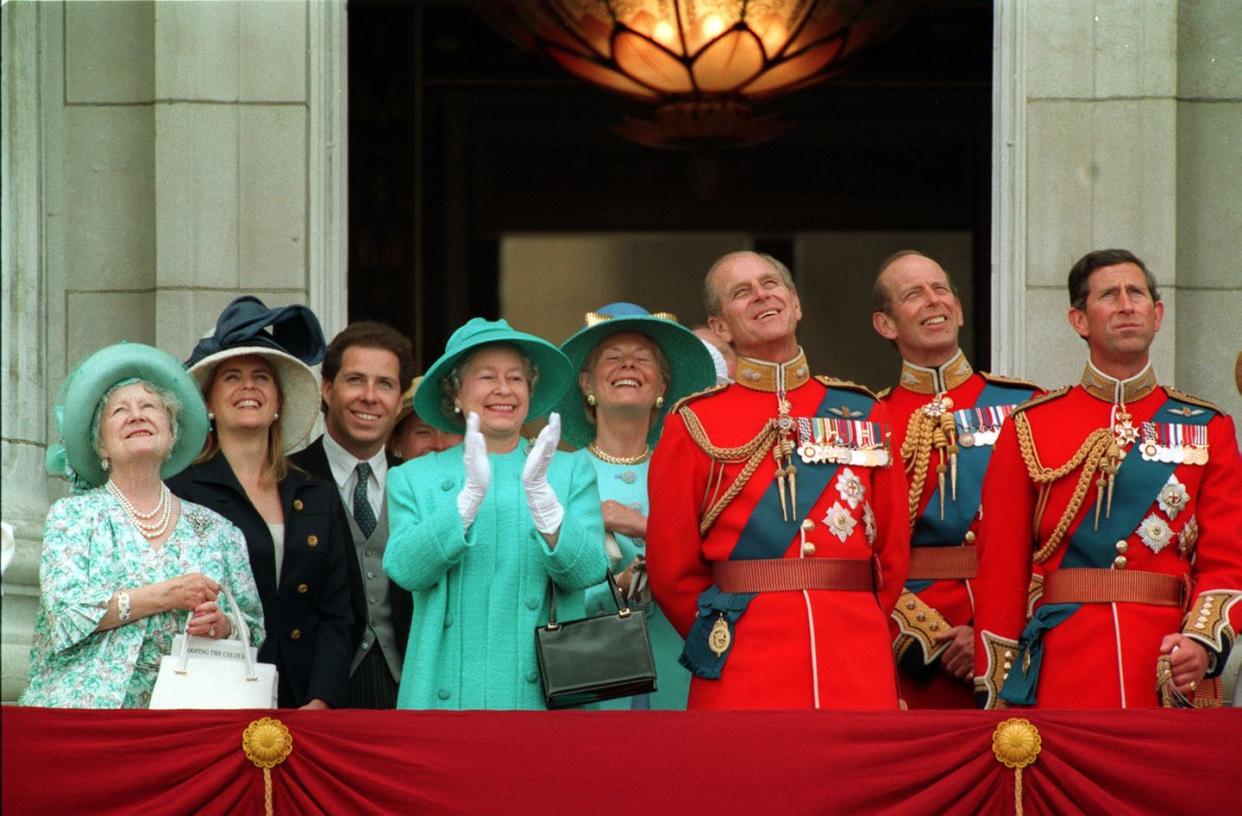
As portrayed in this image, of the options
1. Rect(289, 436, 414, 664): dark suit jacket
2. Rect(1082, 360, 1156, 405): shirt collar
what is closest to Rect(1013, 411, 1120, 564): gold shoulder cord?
Rect(1082, 360, 1156, 405): shirt collar

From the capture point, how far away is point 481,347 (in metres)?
5.60

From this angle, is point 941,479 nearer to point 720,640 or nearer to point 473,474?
point 720,640

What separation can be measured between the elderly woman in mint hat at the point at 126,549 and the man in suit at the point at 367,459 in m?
0.46

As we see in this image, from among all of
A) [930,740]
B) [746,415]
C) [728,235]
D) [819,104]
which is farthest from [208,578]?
[728,235]

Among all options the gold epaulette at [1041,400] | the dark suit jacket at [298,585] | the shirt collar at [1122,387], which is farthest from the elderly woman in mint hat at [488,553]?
the shirt collar at [1122,387]

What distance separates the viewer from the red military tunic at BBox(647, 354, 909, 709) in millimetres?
5199

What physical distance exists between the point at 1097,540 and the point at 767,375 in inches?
34.4

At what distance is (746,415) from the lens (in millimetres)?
5469

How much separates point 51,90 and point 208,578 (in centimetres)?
308

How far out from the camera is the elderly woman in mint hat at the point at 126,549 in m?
5.16

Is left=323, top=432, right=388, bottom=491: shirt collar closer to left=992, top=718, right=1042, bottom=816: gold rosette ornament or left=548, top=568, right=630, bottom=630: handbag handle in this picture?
left=548, top=568, right=630, bottom=630: handbag handle

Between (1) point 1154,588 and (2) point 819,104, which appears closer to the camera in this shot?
(1) point 1154,588

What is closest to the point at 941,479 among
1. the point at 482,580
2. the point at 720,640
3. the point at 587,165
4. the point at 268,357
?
the point at 720,640

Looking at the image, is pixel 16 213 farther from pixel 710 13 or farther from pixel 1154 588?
pixel 1154 588
